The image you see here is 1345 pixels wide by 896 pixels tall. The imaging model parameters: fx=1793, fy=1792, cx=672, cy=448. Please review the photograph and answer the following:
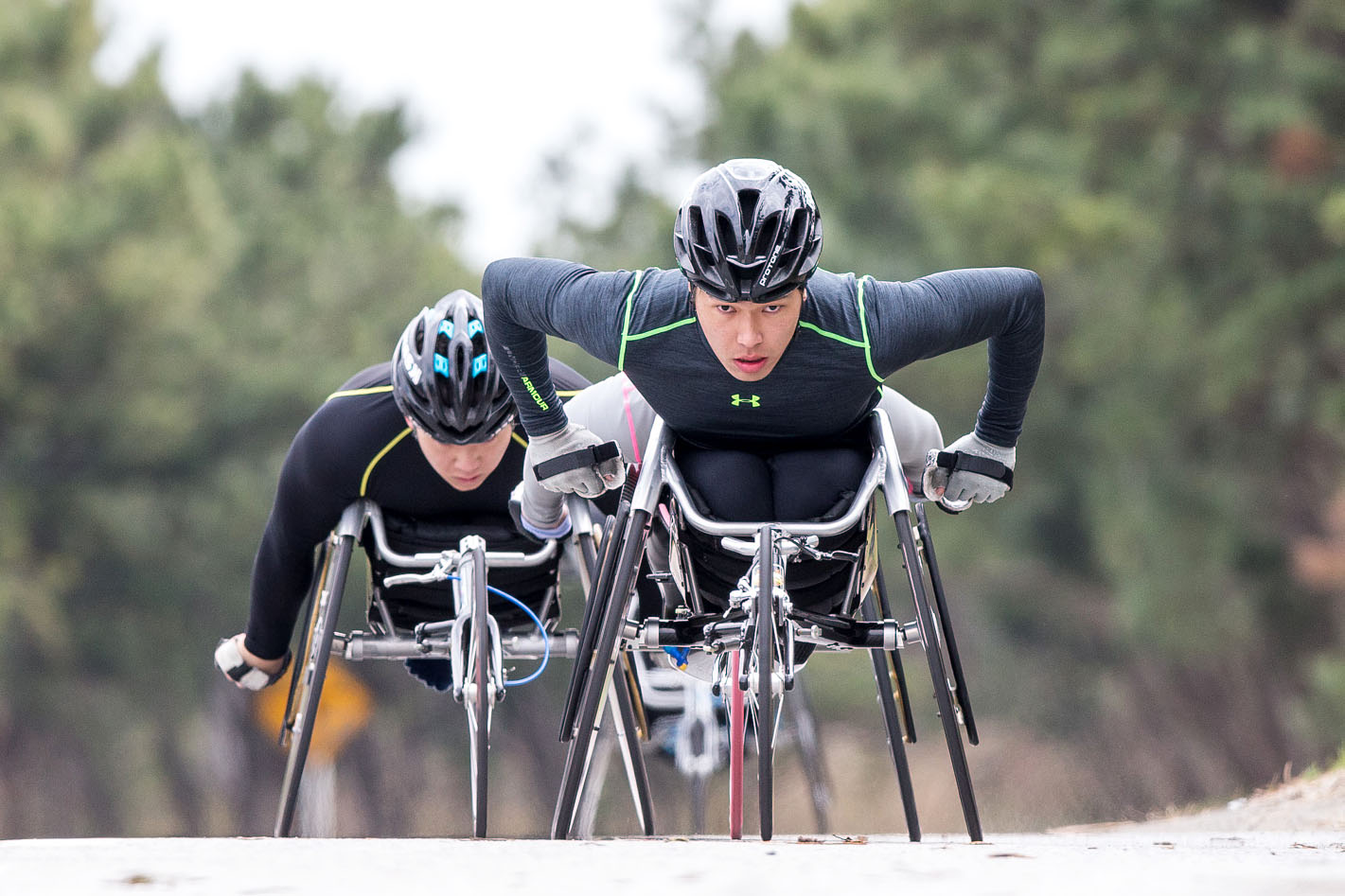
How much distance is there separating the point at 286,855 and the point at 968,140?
60.6ft

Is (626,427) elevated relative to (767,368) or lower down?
elevated

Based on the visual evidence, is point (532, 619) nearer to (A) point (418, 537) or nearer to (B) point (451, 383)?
(A) point (418, 537)

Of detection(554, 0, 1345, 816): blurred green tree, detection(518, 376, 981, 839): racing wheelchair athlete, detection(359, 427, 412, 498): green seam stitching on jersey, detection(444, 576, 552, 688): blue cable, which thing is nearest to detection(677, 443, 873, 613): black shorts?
detection(518, 376, 981, 839): racing wheelchair athlete

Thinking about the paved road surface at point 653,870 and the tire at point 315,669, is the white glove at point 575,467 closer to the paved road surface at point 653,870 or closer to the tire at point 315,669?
the tire at point 315,669

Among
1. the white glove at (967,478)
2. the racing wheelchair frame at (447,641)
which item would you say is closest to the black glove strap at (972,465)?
the white glove at (967,478)

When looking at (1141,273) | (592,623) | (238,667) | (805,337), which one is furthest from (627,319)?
(1141,273)

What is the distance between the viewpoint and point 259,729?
2648cm

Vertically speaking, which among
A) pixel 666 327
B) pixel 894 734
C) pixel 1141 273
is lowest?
pixel 894 734

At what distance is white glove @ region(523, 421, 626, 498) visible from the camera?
5211 millimetres

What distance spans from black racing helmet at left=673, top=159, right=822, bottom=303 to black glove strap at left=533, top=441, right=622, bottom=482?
2.28ft

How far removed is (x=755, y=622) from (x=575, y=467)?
33.0 inches

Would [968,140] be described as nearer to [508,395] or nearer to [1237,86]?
[1237,86]

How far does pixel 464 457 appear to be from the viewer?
6.27 meters

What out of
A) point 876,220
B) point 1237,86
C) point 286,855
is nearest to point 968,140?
point 876,220
